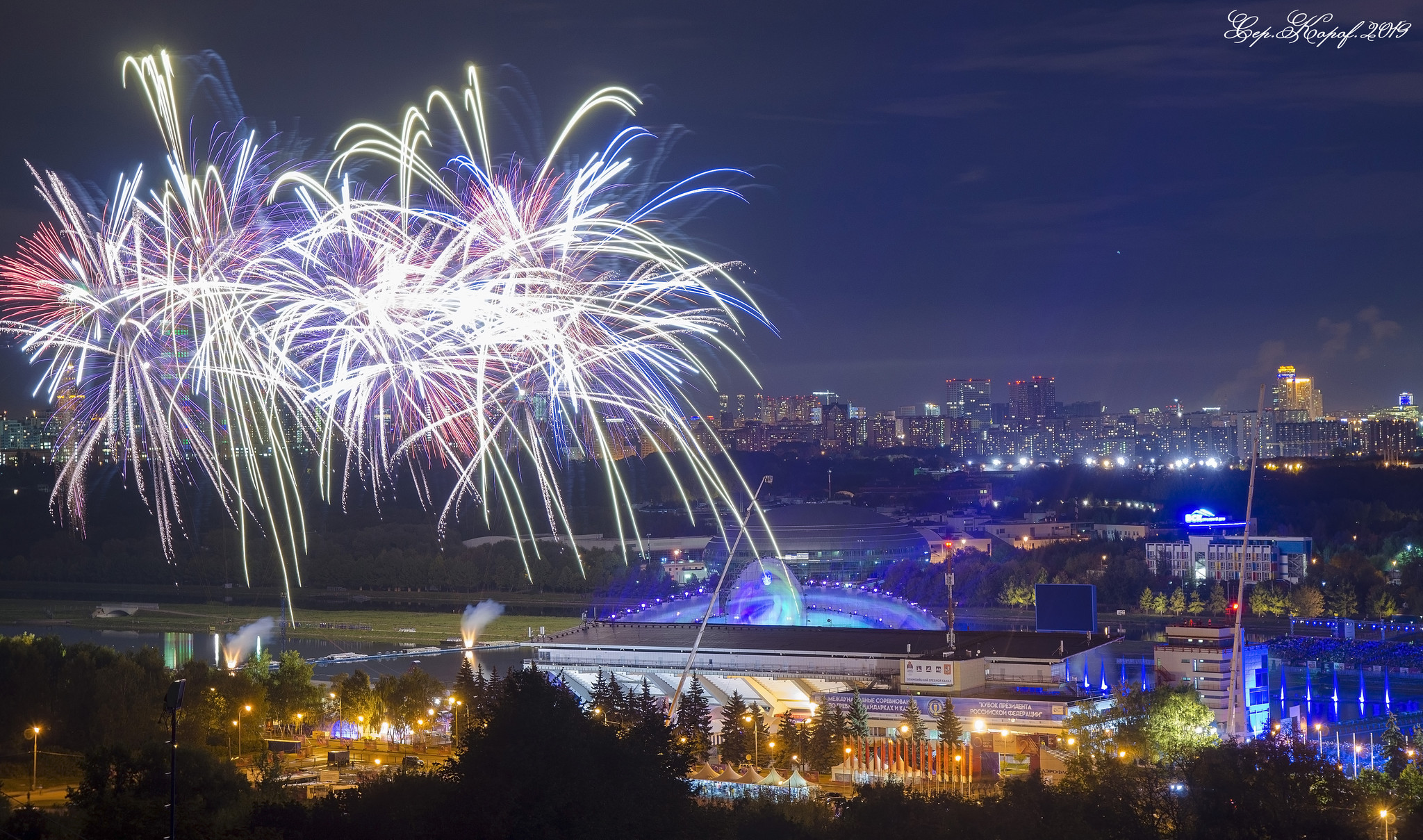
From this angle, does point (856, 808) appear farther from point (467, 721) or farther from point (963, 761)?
point (467, 721)

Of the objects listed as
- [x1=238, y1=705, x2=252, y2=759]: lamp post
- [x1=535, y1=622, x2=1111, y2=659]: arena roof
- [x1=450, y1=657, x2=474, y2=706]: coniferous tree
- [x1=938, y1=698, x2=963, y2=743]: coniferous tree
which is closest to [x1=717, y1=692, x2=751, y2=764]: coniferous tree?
[x1=938, y1=698, x2=963, y2=743]: coniferous tree

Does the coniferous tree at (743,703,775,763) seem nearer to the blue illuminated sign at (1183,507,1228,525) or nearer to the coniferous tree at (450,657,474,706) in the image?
the coniferous tree at (450,657,474,706)

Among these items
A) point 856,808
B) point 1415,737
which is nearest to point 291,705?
point 856,808

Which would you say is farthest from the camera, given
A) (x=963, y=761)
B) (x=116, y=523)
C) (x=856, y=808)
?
(x=116, y=523)

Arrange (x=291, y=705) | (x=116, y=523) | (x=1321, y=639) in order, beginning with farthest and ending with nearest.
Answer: (x=116, y=523) → (x=1321, y=639) → (x=291, y=705)

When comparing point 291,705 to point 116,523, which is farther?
point 116,523

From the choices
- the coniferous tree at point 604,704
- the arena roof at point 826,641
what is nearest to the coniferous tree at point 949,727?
the arena roof at point 826,641
